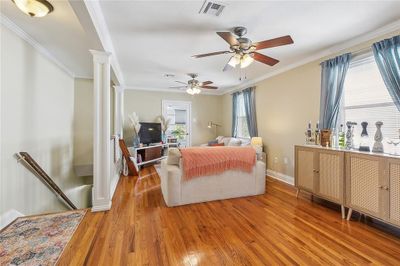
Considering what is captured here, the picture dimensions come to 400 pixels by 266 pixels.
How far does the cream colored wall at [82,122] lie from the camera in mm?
4895

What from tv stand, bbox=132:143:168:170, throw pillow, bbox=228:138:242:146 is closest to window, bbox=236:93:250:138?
throw pillow, bbox=228:138:242:146

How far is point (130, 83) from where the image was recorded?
595cm

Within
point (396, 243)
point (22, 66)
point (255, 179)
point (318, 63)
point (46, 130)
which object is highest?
point (318, 63)

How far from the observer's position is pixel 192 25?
2518mm

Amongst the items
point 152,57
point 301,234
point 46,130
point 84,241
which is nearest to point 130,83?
point 152,57

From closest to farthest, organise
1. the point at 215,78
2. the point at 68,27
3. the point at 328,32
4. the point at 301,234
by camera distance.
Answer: the point at 301,234
the point at 68,27
the point at 328,32
the point at 215,78

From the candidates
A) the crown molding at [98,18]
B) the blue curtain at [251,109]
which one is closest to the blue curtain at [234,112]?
the blue curtain at [251,109]

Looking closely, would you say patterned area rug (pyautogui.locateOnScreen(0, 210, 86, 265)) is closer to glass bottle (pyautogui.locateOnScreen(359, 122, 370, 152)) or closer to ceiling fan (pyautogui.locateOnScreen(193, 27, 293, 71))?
ceiling fan (pyautogui.locateOnScreen(193, 27, 293, 71))

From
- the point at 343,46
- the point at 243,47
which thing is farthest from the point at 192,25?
the point at 343,46

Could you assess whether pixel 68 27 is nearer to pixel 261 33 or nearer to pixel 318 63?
pixel 261 33

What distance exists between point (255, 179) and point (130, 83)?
4.68 m

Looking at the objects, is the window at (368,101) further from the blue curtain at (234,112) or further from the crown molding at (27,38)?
the crown molding at (27,38)

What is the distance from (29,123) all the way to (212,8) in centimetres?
302

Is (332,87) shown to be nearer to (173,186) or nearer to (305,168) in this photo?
(305,168)
